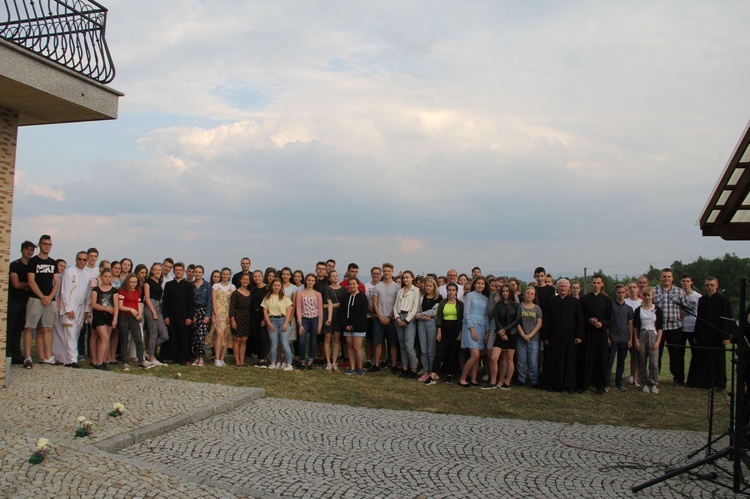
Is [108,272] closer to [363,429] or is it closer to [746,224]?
[363,429]

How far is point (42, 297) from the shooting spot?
11.1m

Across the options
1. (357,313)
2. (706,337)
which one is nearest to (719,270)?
(706,337)

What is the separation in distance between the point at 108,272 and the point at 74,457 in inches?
253

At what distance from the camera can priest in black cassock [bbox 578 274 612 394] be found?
1112 cm

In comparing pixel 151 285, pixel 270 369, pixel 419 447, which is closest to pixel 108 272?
pixel 151 285

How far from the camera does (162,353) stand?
1273 cm

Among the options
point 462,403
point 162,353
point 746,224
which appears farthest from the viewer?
point 162,353

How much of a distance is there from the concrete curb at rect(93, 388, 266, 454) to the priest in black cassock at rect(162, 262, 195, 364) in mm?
3599

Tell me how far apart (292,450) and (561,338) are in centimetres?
596

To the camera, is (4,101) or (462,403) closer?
(4,101)

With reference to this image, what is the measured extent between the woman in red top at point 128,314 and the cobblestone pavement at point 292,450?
2.28 m

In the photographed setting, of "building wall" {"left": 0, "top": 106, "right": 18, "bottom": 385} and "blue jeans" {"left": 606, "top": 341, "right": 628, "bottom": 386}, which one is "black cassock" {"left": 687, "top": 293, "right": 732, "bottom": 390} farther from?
"building wall" {"left": 0, "top": 106, "right": 18, "bottom": 385}

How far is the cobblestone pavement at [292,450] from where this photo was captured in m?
5.61

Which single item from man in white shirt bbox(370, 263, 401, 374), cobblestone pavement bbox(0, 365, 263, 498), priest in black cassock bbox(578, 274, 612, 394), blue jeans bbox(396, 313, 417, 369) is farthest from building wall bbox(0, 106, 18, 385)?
priest in black cassock bbox(578, 274, 612, 394)
